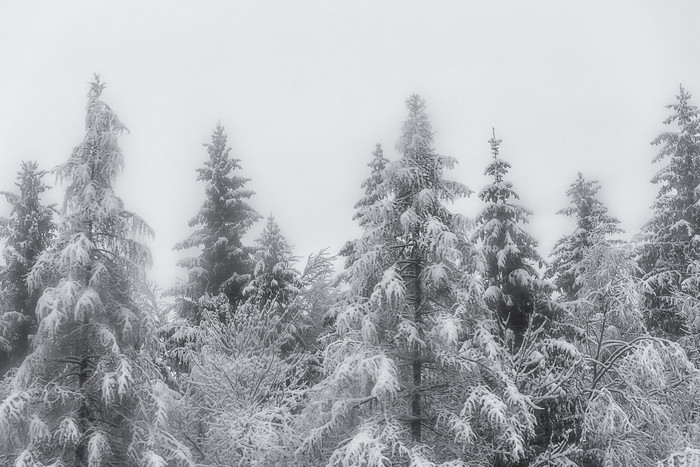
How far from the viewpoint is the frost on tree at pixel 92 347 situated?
11.0 metres

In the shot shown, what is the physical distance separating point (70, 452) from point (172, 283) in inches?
533

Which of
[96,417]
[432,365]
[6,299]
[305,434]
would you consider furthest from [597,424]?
[6,299]

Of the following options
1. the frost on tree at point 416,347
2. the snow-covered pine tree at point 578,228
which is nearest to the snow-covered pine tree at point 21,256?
the frost on tree at point 416,347

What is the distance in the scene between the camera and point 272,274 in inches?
993

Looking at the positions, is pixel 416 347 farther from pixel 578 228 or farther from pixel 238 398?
pixel 578 228

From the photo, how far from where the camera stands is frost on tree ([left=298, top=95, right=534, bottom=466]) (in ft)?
35.6

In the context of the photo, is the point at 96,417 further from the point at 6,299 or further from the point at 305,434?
the point at 6,299

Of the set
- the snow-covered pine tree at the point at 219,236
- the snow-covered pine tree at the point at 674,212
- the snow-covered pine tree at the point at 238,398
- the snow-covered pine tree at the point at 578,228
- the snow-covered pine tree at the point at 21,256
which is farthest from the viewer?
the snow-covered pine tree at the point at 578,228

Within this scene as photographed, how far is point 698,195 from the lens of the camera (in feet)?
69.6

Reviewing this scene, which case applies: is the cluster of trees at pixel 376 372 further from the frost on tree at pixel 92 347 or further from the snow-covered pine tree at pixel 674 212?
the snow-covered pine tree at pixel 674 212

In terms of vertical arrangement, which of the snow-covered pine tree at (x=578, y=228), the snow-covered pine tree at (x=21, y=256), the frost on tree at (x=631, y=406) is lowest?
the frost on tree at (x=631, y=406)

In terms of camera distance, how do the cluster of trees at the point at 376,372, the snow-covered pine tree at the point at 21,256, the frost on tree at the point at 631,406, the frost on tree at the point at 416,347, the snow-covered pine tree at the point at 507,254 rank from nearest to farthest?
the frost on tree at the point at 416,347 → the cluster of trees at the point at 376,372 → the frost on tree at the point at 631,406 → the snow-covered pine tree at the point at 21,256 → the snow-covered pine tree at the point at 507,254

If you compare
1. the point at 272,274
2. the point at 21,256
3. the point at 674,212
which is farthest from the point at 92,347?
the point at 674,212

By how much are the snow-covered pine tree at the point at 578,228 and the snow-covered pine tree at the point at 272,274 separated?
11.2 m
